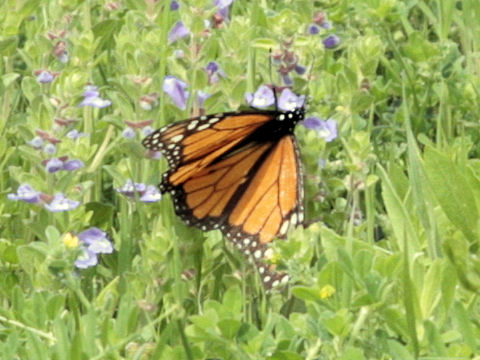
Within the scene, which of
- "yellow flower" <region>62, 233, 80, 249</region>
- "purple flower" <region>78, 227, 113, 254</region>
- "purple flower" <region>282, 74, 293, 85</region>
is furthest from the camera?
"purple flower" <region>282, 74, 293, 85</region>

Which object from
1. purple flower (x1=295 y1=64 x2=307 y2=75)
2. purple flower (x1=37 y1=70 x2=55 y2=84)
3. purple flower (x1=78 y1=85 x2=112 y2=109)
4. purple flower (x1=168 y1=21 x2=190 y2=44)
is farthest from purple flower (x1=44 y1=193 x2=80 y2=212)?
purple flower (x1=295 y1=64 x2=307 y2=75)

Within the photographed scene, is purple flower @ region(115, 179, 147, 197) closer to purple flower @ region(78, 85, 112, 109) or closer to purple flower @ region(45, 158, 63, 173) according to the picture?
purple flower @ region(45, 158, 63, 173)

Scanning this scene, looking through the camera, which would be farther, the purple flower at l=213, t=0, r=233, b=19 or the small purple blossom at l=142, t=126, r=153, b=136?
the purple flower at l=213, t=0, r=233, b=19

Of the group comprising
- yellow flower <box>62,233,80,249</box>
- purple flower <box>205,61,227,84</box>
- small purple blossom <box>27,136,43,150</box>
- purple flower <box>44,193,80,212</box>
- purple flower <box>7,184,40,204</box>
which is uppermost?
purple flower <box>205,61,227,84</box>

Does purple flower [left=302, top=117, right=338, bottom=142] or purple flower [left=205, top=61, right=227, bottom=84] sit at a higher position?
purple flower [left=205, top=61, right=227, bottom=84]

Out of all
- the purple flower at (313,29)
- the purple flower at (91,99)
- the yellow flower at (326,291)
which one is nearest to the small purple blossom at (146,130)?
the purple flower at (91,99)

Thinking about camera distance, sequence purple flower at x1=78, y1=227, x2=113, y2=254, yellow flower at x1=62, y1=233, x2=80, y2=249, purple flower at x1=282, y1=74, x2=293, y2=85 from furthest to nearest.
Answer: purple flower at x1=282, y1=74, x2=293, y2=85 < purple flower at x1=78, y1=227, x2=113, y2=254 < yellow flower at x1=62, y1=233, x2=80, y2=249
